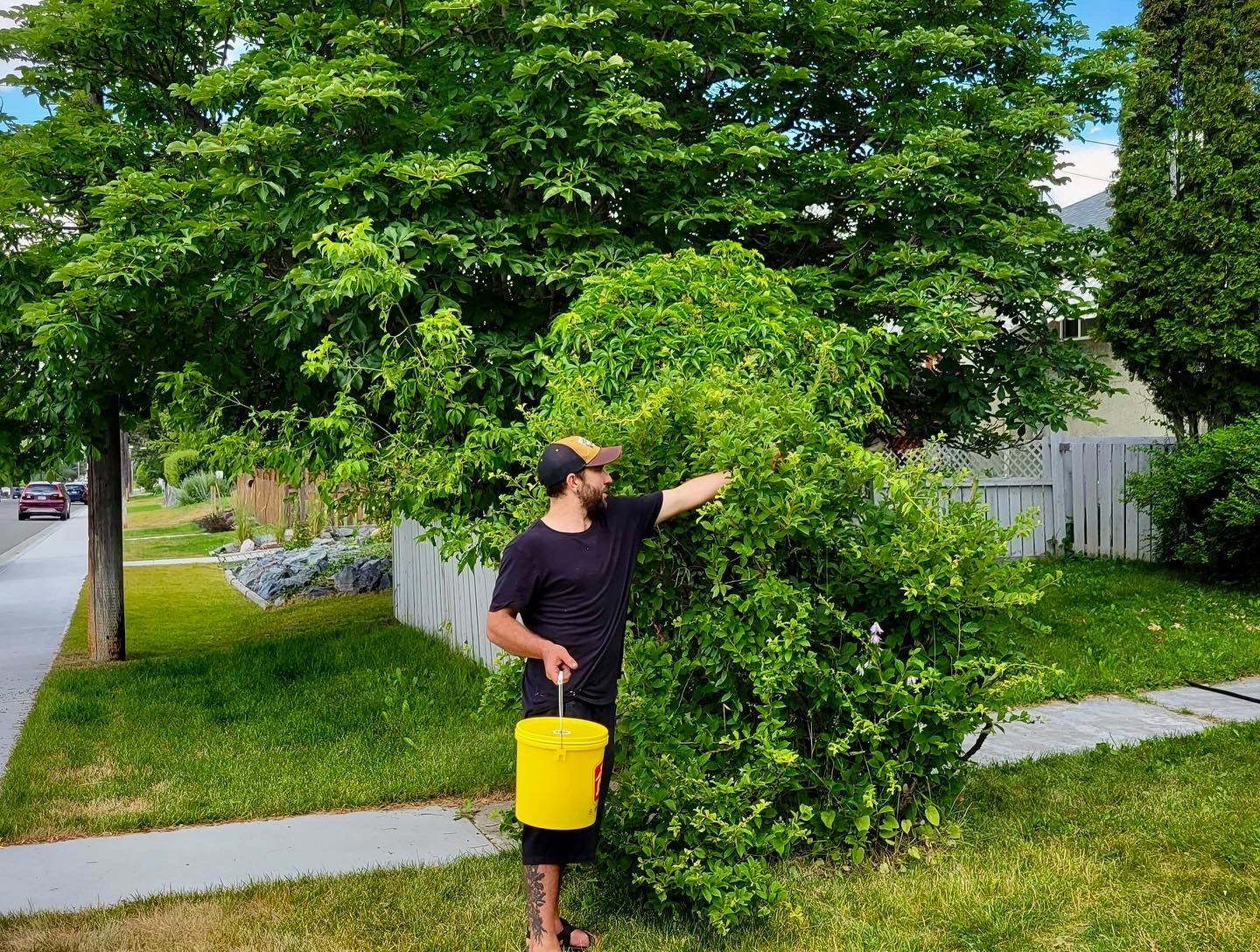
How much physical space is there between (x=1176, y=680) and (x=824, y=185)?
174 inches

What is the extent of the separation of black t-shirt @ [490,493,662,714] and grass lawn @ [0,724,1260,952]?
97 centimetres

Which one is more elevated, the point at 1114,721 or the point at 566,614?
the point at 566,614

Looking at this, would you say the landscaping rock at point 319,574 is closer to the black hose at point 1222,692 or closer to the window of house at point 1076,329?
the black hose at point 1222,692

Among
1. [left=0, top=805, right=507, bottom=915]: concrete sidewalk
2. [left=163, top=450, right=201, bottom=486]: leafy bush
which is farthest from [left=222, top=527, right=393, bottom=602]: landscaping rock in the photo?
[left=163, top=450, right=201, bottom=486]: leafy bush

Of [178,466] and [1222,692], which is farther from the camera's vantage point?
[178,466]

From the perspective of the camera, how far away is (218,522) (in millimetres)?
28375

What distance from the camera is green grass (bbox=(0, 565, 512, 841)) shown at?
5.75 metres

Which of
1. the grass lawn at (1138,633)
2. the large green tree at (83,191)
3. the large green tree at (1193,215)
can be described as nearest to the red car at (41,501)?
the large green tree at (83,191)

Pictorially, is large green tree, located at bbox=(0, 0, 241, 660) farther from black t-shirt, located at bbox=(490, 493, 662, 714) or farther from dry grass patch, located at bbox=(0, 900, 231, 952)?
black t-shirt, located at bbox=(490, 493, 662, 714)

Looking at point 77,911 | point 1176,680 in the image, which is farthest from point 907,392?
point 77,911

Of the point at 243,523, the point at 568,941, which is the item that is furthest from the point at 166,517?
the point at 568,941

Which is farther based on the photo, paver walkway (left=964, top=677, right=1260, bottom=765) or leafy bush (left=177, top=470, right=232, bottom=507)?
leafy bush (left=177, top=470, right=232, bottom=507)

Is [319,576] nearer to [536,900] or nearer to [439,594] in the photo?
[439,594]

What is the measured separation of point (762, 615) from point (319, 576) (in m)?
12.3
